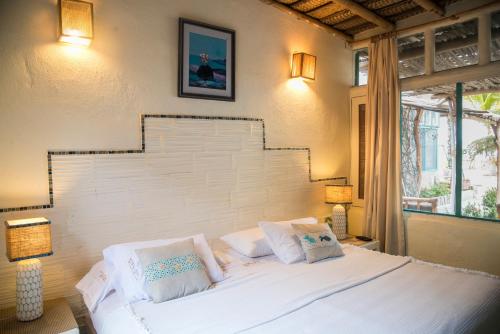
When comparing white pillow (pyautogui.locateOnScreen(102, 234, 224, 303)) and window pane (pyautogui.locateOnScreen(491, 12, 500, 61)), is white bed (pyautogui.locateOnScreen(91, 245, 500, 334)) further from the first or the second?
window pane (pyautogui.locateOnScreen(491, 12, 500, 61))

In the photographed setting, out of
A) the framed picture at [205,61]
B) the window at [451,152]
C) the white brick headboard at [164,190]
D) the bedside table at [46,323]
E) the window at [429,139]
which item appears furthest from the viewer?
the window at [429,139]

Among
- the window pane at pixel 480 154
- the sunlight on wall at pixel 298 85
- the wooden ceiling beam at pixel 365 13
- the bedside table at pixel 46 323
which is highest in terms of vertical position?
the wooden ceiling beam at pixel 365 13

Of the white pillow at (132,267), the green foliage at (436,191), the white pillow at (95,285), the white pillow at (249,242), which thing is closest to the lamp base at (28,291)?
the white pillow at (95,285)

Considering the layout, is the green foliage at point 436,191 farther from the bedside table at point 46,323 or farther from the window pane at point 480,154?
the bedside table at point 46,323

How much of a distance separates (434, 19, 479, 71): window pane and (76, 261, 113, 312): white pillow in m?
3.47

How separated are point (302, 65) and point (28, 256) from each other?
9.12 feet

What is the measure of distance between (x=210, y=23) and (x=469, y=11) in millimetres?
2322

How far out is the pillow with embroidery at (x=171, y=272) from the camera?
6.58 ft

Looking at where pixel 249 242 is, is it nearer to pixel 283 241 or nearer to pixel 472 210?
pixel 283 241

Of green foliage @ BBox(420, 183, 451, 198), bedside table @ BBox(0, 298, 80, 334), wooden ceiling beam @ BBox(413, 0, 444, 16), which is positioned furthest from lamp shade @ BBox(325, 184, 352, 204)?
bedside table @ BBox(0, 298, 80, 334)

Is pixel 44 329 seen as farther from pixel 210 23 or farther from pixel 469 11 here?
pixel 469 11

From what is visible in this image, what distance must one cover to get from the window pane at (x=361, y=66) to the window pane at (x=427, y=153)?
1.90ft

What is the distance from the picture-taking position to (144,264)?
2.08m

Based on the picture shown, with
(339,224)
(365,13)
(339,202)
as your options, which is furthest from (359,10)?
(339,224)
